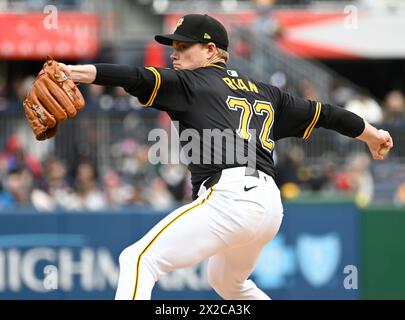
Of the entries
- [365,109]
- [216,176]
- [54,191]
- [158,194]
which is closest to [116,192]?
[158,194]

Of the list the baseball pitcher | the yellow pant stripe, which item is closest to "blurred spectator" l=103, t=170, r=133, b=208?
the baseball pitcher

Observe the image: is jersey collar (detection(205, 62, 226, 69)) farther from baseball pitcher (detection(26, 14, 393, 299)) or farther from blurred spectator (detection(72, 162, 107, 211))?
blurred spectator (detection(72, 162, 107, 211))

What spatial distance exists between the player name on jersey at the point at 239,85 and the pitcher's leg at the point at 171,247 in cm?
84

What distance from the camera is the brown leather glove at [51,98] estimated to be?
5.86m

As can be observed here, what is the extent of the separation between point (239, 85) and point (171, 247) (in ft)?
3.90

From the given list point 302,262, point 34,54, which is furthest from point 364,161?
point 34,54

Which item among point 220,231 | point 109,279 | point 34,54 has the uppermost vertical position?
point 220,231

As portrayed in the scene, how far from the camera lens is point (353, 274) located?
36.6 feet

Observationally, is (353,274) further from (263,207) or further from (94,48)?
(94,48)

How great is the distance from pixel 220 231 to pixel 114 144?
30.9ft

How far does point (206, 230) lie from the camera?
19.1ft

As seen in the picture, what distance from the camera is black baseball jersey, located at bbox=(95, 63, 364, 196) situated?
5.99m

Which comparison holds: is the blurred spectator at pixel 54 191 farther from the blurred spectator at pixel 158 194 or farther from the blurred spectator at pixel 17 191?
the blurred spectator at pixel 158 194

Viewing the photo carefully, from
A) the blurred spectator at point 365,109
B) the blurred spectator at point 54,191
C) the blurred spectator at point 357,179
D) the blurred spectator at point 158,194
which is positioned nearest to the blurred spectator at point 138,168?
the blurred spectator at point 158,194
